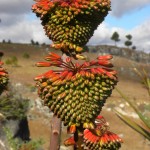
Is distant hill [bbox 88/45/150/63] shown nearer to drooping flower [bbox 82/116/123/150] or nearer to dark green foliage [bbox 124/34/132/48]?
dark green foliage [bbox 124/34/132/48]

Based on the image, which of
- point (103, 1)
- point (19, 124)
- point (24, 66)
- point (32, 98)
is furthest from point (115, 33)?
point (103, 1)

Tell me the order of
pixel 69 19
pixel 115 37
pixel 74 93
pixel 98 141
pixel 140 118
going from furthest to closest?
1. pixel 115 37
2. pixel 140 118
3. pixel 69 19
4. pixel 98 141
5. pixel 74 93

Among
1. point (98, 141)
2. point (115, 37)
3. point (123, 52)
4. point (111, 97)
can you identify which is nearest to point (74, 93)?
point (98, 141)

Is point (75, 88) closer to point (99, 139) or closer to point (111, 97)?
point (99, 139)

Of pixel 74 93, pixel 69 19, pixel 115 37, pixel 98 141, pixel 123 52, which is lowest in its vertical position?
pixel 123 52

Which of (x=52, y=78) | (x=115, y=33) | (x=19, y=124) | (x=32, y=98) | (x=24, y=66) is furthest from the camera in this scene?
(x=115, y=33)

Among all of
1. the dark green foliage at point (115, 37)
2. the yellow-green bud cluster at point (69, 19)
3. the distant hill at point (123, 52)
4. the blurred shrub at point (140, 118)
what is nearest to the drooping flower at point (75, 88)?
the yellow-green bud cluster at point (69, 19)

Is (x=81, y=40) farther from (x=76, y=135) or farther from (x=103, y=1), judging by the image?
(x=76, y=135)
